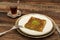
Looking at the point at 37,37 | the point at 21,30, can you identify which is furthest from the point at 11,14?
the point at 37,37

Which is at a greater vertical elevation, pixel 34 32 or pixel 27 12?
pixel 27 12

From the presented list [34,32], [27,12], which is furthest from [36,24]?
[27,12]

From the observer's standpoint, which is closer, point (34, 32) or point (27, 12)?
point (34, 32)

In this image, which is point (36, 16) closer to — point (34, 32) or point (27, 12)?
point (27, 12)

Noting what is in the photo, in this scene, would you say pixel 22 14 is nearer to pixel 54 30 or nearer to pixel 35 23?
pixel 35 23
